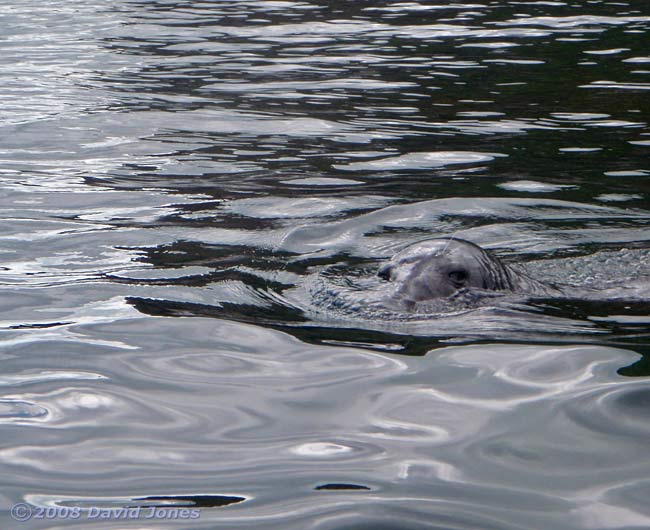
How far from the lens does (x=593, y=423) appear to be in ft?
14.1

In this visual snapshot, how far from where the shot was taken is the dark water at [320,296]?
12.6 feet

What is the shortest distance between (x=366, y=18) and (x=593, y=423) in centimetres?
1621

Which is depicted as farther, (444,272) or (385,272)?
(385,272)

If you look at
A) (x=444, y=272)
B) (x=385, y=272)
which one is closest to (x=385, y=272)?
(x=385, y=272)

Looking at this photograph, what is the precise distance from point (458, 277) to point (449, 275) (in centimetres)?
5

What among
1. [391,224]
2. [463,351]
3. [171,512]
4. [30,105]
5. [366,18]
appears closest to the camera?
[171,512]

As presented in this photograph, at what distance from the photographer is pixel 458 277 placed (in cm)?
604

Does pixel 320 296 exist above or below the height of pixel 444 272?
below

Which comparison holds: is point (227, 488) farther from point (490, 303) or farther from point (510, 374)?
point (490, 303)

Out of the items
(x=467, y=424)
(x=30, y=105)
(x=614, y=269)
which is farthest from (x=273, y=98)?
(x=467, y=424)

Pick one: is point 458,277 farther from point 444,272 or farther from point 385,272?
point 385,272

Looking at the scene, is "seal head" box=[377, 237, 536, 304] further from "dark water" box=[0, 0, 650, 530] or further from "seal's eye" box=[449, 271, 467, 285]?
"dark water" box=[0, 0, 650, 530]

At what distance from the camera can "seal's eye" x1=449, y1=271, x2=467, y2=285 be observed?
19.8ft

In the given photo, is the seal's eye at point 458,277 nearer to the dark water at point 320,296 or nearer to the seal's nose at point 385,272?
the dark water at point 320,296
